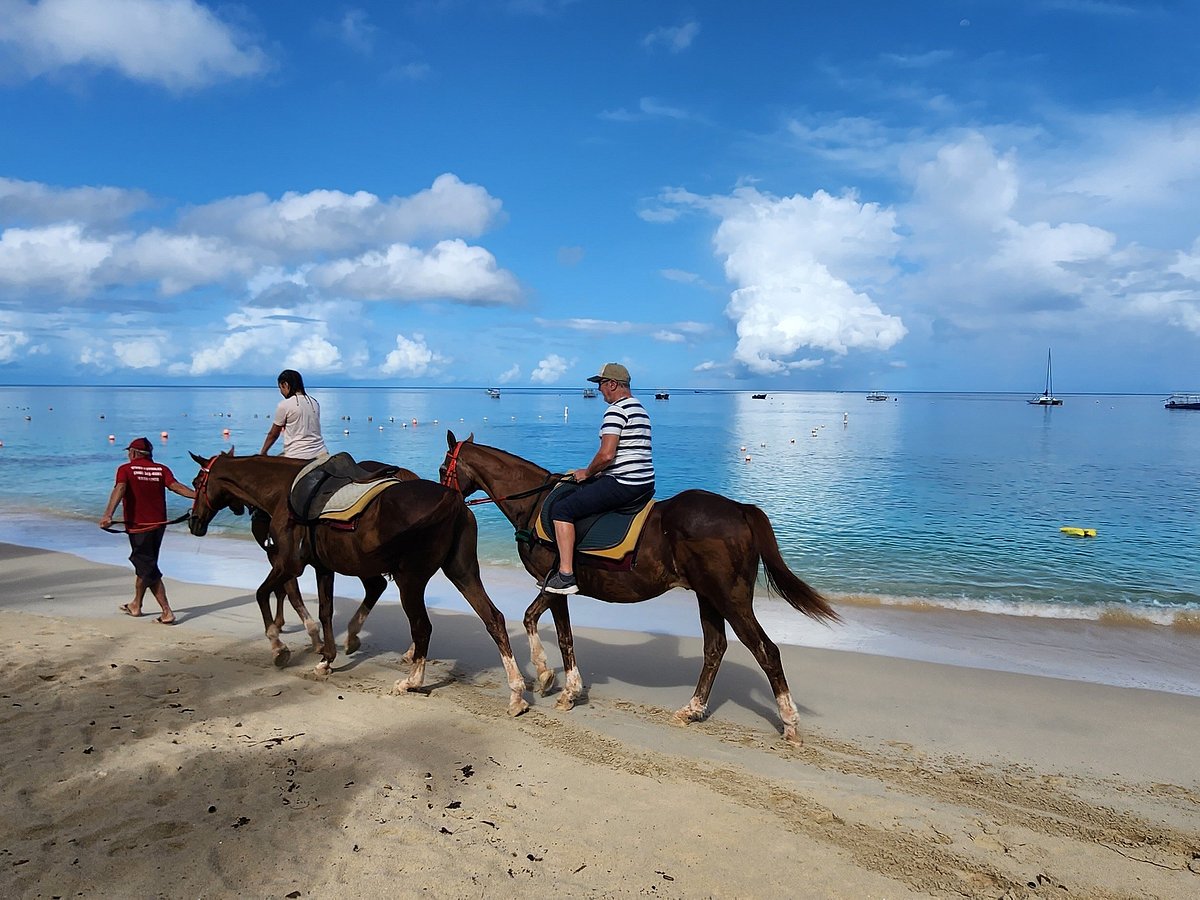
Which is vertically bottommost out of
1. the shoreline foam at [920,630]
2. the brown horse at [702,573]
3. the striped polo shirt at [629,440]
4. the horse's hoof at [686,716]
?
the shoreline foam at [920,630]

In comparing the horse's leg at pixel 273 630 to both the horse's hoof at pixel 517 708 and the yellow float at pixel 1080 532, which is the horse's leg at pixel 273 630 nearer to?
the horse's hoof at pixel 517 708

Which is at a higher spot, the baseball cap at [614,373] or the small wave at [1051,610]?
the baseball cap at [614,373]

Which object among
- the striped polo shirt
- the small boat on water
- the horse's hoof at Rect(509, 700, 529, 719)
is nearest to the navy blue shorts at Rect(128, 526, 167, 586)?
the horse's hoof at Rect(509, 700, 529, 719)

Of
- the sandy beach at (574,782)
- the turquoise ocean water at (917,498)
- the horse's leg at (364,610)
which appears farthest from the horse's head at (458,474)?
the turquoise ocean water at (917,498)

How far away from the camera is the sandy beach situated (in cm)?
369

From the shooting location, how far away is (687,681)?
7254 millimetres

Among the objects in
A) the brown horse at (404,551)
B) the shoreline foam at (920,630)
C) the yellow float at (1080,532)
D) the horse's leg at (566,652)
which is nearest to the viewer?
the brown horse at (404,551)

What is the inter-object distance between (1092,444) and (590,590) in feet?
175

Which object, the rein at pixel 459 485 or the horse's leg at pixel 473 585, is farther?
the rein at pixel 459 485

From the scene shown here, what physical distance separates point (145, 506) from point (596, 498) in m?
5.76

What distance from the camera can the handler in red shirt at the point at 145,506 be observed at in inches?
324

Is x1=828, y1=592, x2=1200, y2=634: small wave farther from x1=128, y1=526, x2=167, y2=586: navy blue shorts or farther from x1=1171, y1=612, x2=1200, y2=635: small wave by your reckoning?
x1=128, y1=526, x2=167, y2=586: navy blue shorts

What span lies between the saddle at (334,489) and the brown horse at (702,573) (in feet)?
3.94

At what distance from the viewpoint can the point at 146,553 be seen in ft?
27.7
